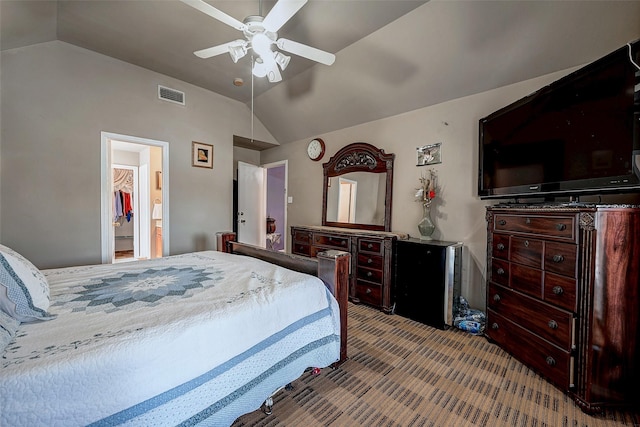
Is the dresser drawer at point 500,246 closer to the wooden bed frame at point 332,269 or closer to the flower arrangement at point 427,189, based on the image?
the flower arrangement at point 427,189

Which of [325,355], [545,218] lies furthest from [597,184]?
[325,355]

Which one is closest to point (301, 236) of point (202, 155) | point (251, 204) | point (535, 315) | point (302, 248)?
point (302, 248)

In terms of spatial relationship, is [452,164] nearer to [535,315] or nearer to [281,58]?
[535,315]

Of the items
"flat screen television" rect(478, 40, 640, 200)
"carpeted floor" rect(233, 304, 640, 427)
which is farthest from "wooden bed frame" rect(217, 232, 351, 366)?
"flat screen television" rect(478, 40, 640, 200)

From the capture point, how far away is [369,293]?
10.2ft

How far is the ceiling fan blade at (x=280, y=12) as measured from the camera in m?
1.56

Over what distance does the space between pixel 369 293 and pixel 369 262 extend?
37 centimetres

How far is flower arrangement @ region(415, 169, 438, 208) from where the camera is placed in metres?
3.01

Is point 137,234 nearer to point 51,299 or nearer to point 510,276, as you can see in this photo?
point 51,299

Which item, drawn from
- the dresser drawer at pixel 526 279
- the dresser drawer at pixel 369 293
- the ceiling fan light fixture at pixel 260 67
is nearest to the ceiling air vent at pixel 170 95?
the ceiling fan light fixture at pixel 260 67

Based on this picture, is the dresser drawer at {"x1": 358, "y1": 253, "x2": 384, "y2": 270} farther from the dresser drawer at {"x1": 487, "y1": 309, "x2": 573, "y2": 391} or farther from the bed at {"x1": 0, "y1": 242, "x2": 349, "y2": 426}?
the bed at {"x1": 0, "y1": 242, "x2": 349, "y2": 426}

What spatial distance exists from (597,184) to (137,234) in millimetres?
6870

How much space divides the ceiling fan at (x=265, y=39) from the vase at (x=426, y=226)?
1.92 metres

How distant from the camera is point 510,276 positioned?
210cm
